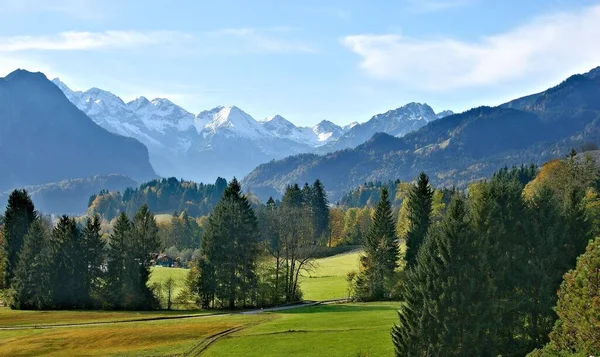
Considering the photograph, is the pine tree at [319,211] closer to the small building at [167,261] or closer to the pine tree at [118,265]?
the small building at [167,261]

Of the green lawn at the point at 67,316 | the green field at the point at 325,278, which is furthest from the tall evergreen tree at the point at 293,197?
the green lawn at the point at 67,316

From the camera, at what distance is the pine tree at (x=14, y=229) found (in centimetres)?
9338

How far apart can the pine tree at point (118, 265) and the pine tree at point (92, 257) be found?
1.74 m

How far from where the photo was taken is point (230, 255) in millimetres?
79375

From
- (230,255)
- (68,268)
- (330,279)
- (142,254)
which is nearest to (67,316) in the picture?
(68,268)

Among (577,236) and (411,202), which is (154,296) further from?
(577,236)

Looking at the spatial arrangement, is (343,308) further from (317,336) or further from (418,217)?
(317,336)

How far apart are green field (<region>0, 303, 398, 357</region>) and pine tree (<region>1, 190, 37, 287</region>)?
1499 inches

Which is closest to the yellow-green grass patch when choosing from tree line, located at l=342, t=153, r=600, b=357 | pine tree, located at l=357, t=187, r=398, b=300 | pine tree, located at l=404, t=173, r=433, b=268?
tree line, located at l=342, t=153, r=600, b=357

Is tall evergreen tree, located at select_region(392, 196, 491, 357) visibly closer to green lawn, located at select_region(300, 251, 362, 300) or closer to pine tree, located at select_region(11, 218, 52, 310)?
green lawn, located at select_region(300, 251, 362, 300)

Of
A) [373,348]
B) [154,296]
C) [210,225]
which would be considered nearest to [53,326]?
[154,296]

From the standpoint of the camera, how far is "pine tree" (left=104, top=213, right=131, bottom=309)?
8062 cm

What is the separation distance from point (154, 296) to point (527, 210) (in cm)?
5578

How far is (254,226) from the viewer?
82438 mm
